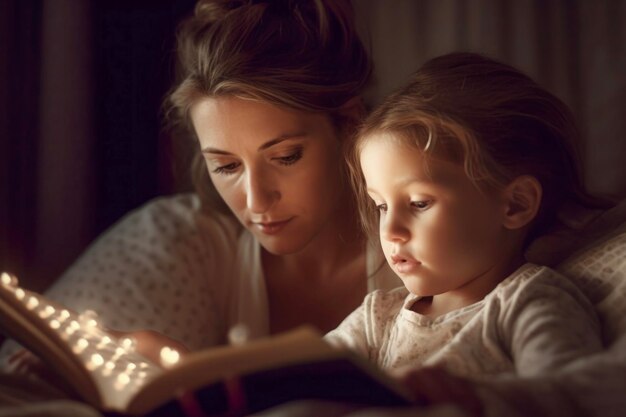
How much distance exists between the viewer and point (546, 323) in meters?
0.95

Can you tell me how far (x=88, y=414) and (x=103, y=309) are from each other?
2.52 ft

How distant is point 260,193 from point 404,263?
0.33 meters

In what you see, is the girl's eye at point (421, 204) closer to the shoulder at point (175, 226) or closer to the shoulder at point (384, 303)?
the shoulder at point (384, 303)

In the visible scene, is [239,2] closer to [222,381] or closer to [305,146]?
[305,146]

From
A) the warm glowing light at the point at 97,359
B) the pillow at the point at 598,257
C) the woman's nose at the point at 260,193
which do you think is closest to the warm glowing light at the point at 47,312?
the warm glowing light at the point at 97,359

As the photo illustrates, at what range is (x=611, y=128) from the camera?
167 centimetres

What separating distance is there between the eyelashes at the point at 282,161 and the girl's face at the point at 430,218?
0.27m

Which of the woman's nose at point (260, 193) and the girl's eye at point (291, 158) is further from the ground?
the girl's eye at point (291, 158)

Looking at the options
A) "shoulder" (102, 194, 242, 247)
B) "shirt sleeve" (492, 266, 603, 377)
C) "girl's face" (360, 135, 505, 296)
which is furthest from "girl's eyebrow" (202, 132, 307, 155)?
"shirt sleeve" (492, 266, 603, 377)

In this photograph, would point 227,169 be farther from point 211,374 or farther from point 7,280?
point 211,374

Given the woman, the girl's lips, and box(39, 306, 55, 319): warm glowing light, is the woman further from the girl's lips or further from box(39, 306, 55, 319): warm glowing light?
box(39, 306, 55, 319): warm glowing light

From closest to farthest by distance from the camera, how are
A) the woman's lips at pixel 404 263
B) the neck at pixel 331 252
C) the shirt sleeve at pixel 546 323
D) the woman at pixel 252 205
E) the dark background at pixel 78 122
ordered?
the shirt sleeve at pixel 546 323, the woman's lips at pixel 404 263, the woman at pixel 252 205, the neck at pixel 331 252, the dark background at pixel 78 122

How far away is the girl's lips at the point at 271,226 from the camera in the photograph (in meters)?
1.40

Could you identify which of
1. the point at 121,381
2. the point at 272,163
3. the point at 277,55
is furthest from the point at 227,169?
the point at 121,381
